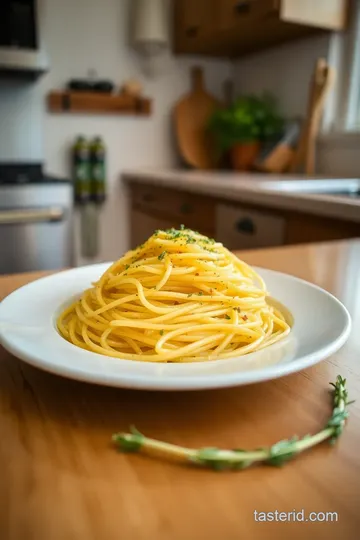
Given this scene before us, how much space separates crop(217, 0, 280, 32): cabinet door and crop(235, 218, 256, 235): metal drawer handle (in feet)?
3.14

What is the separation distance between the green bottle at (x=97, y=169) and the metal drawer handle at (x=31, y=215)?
72 centimetres

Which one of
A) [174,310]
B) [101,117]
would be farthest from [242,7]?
[174,310]

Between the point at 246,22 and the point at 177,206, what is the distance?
35.9 inches

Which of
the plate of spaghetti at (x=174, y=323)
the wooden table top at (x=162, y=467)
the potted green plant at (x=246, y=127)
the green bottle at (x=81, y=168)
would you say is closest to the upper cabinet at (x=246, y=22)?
the potted green plant at (x=246, y=127)

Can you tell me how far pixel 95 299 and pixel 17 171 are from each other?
2.27 metres

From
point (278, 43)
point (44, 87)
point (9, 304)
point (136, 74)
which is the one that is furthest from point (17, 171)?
point (9, 304)

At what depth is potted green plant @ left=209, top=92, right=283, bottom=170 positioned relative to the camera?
104 inches

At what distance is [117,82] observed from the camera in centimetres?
282

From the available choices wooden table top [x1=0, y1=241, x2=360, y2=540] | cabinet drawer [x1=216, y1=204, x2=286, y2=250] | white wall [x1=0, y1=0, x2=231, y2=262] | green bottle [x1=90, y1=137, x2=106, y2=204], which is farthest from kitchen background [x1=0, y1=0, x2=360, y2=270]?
wooden table top [x1=0, y1=241, x2=360, y2=540]

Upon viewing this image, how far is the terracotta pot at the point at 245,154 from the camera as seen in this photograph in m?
2.72

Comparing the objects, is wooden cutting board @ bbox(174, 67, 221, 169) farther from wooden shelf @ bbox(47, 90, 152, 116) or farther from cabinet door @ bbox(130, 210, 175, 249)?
cabinet door @ bbox(130, 210, 175, 249)

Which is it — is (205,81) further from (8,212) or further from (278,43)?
(8,212)

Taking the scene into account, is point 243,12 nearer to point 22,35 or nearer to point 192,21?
point 192,21

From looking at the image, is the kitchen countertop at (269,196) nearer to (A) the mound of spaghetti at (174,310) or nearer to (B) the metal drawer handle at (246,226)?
(B) the metal drawer handle at (246,226)
